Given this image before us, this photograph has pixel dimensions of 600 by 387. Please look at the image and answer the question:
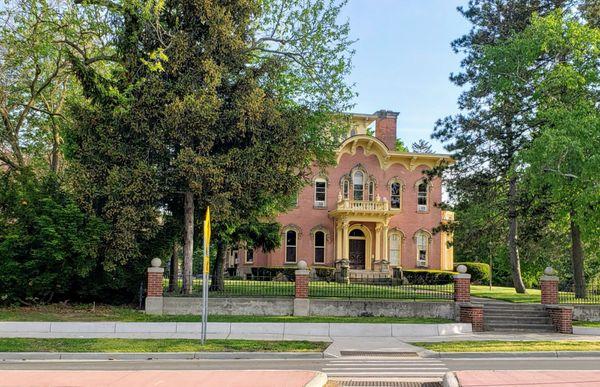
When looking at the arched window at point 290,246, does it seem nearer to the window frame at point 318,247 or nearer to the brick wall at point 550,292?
the window frame at point 318,247

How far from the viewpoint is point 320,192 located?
140 ft

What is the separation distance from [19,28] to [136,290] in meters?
11.5

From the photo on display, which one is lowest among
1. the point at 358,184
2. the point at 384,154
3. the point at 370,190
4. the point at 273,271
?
the point at 273,271

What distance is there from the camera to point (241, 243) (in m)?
30.8

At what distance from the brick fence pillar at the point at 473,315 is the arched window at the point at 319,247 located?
21.7 m

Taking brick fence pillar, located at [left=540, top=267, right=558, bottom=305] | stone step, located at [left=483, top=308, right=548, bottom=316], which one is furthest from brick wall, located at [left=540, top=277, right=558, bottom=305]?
stone step, located at [left=483, top=308, right=548, bottom=316]

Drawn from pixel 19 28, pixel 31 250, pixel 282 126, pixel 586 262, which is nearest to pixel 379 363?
pixel 282 126

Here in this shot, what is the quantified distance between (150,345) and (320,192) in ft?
93.0

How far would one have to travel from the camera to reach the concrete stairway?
20.6m

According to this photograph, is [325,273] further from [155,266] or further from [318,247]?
[155,266]

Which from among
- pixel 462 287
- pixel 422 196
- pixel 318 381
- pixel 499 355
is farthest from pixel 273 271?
pixel 318 381

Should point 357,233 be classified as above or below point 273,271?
above

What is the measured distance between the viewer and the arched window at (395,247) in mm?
42625

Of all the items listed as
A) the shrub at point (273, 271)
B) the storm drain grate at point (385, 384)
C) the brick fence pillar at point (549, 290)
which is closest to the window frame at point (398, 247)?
the shrub at point (273, 271)
